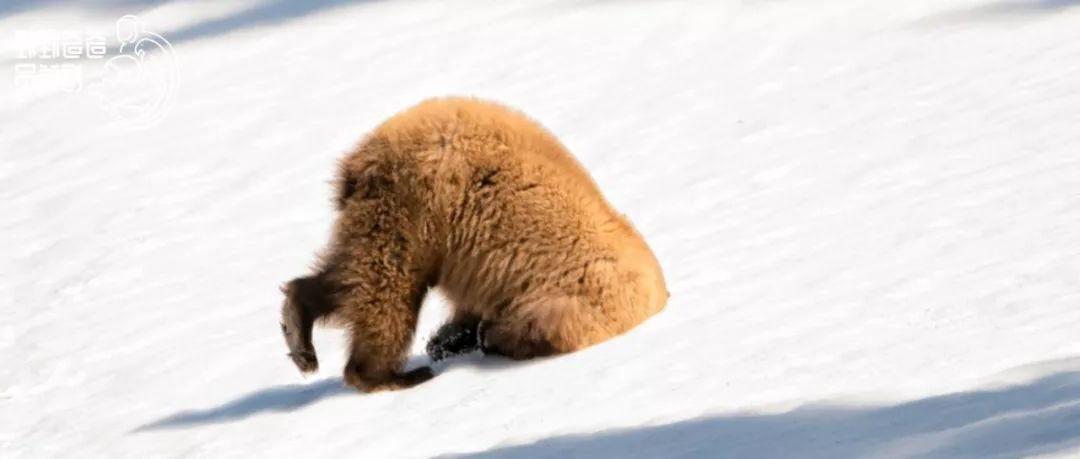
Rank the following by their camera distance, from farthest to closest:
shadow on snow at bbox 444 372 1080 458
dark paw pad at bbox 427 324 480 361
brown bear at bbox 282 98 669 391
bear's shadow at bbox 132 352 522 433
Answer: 1. dark paw pad at bbox 427 324 480 361
2. bear's shadow at bbox 132 352 522 433
3. brown bear at bbox 282 98 669 391
4. shadow on snow at bbox 444 372 1080 458

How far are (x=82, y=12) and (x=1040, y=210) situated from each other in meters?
12.4

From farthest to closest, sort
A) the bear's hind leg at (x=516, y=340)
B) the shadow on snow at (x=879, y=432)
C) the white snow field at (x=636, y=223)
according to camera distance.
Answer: the bear's hind leg at (x=516, y=340), the white snow field at (x=636, y=223), the shadow on snow at (x=879, y=432)

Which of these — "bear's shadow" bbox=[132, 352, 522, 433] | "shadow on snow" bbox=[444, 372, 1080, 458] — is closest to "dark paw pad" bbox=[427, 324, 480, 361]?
"bear's shadow" bbox=[132, 352, 522, 433]

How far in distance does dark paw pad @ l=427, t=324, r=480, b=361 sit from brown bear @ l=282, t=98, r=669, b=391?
14 cm

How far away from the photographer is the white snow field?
6305 millimetres

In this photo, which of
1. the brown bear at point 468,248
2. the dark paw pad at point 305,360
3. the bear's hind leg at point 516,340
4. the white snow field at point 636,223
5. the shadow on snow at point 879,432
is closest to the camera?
the shadow on snow at point 879,432

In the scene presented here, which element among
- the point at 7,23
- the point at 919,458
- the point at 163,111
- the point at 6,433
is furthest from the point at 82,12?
the point at 919,458

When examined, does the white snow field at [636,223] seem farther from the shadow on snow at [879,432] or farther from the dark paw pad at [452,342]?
the dark paw pad at [452,342]

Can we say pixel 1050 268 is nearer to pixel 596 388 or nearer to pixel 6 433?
pixel 596 388

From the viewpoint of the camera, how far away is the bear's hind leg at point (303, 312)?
7.21 metres

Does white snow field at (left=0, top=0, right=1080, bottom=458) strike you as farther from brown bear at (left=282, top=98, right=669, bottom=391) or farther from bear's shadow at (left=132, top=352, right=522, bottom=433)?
brown bear at (left=282, top=98, right=669, bottom=391)

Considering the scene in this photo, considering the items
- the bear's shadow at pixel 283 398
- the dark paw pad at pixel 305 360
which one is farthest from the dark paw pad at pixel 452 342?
the dark paw pad at pixel 305 360

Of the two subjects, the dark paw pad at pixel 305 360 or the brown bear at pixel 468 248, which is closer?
the brown bear at pixel 468 248

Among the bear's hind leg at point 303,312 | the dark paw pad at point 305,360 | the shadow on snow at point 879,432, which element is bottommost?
the shadow on snow at point 879,432
